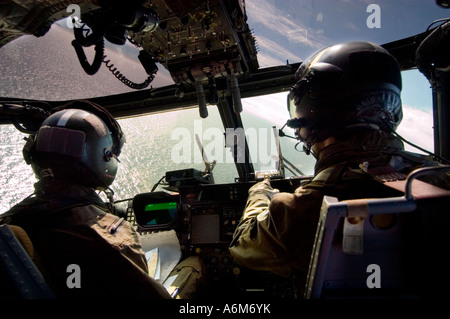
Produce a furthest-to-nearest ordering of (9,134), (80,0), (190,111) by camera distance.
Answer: (9,134) < (190,111) < (80,0)

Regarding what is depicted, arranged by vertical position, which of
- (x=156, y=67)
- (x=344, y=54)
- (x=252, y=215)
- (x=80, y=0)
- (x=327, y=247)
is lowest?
(x=327, y=247)

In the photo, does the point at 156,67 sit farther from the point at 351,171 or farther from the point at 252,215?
the point at 351,171

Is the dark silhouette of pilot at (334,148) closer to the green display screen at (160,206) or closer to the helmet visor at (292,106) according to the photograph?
the helmet visor at (292,106)

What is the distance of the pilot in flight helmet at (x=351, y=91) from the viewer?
1079mm

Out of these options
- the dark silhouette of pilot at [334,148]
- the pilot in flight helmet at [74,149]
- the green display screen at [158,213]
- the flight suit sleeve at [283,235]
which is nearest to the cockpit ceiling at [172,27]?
the pilot in flight helmet at [74,149]

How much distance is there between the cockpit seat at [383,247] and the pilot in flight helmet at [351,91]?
22.0 inches

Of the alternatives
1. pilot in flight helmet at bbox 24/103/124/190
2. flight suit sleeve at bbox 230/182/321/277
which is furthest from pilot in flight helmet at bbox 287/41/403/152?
pilot in flight helmet at bbox 24/103/124/190

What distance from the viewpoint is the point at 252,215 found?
48.5 inches

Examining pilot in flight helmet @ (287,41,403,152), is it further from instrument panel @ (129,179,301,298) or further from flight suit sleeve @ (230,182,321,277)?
instrument panel @ (129,179,301,298)

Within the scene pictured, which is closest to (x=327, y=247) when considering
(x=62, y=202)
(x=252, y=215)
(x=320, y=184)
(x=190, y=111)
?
(x=320, y=184)

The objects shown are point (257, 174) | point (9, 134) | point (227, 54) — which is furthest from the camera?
point (9, 134)

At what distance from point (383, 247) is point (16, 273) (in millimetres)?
926

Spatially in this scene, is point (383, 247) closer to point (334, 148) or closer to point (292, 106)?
point (334, 148)

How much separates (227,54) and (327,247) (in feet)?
4.88
